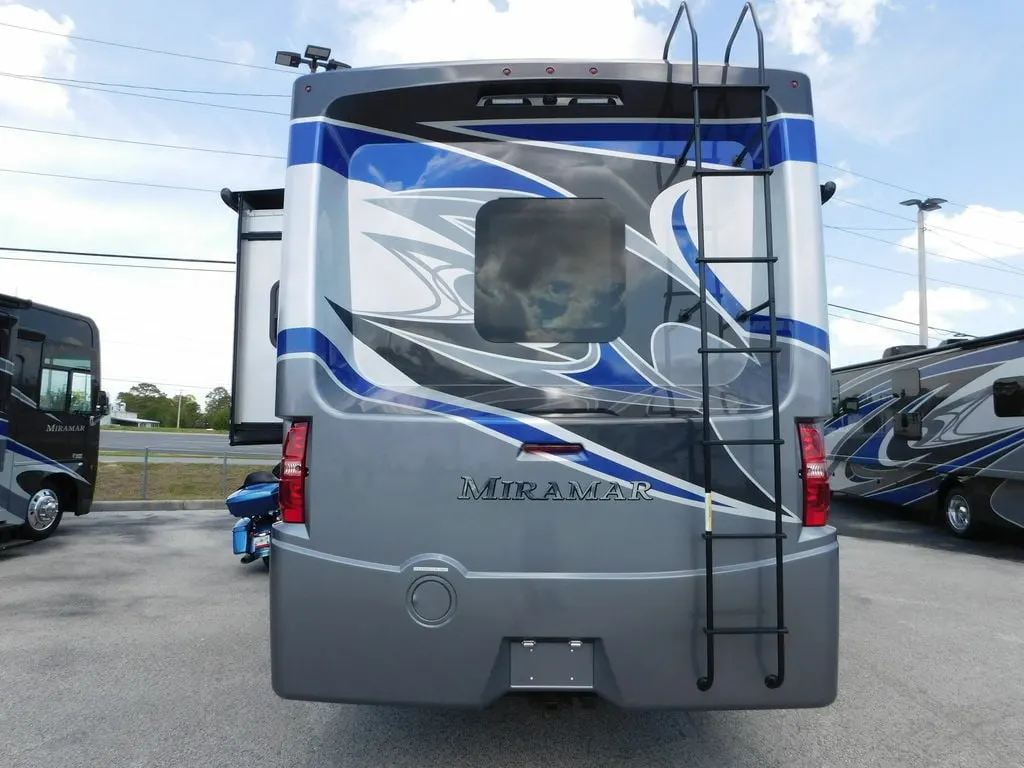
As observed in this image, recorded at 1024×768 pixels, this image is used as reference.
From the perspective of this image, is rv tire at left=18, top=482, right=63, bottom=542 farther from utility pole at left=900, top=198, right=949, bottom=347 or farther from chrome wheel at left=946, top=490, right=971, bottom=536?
utility pole at left=900, top=198, right=949, bottom=347

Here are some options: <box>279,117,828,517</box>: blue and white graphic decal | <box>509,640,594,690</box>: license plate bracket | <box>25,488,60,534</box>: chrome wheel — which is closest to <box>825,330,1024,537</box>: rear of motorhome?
<box>279,117,828,517</box>: blue and white graphic decal

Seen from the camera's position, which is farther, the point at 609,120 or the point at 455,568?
the point at 609,120

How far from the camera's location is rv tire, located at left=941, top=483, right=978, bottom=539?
423 inches

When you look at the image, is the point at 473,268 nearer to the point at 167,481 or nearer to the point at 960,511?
the point at 960,511

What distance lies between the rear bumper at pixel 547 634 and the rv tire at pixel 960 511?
31.6 feet

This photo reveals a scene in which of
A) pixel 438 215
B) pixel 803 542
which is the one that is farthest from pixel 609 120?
pixel 803 542

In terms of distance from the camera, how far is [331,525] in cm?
290

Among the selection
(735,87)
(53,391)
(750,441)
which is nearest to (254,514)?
(53,391)

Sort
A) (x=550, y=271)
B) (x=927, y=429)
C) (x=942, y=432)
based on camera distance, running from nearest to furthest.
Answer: (x=550, y=271)
(x=942, y=432)
(x=927, y=429)

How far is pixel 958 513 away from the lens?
11.1 meters

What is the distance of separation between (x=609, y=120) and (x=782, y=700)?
245 cm

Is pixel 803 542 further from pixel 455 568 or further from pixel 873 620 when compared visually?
pixel 873 620

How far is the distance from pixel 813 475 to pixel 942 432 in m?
10.2

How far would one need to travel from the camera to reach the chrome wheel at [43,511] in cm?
936
